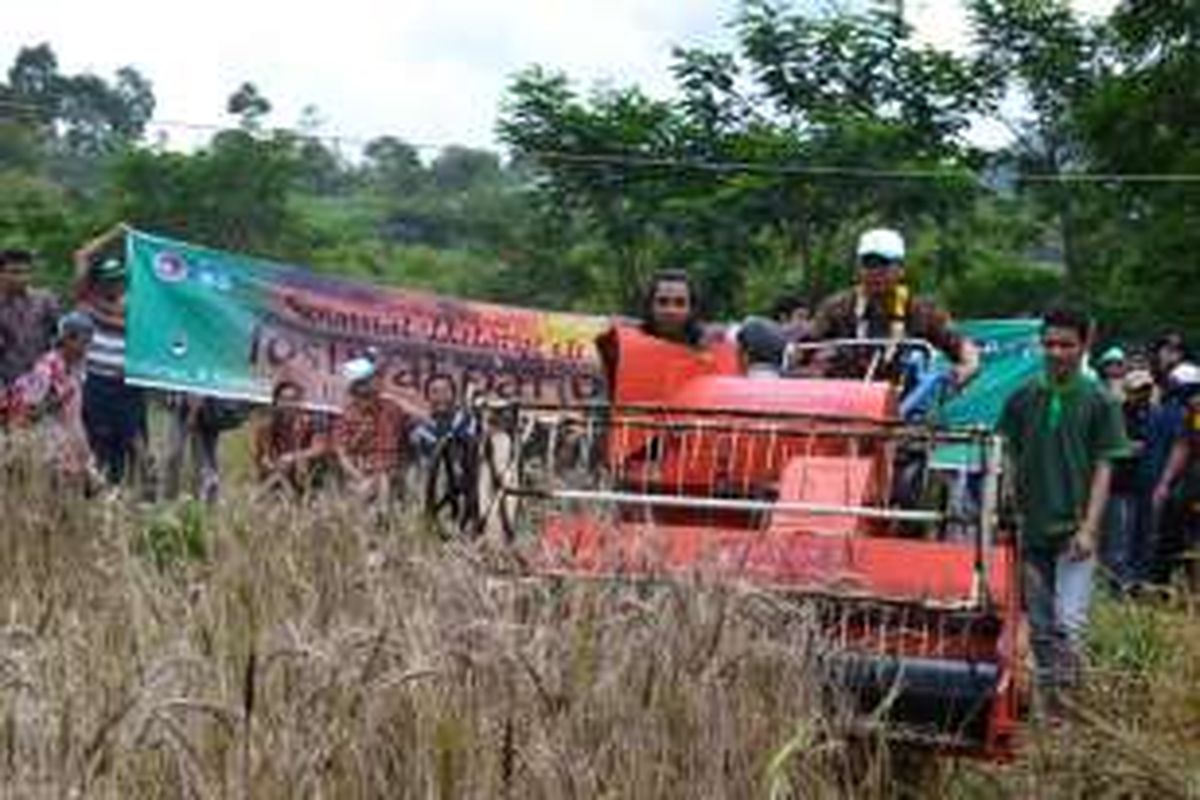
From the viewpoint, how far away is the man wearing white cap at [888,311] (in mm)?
7426

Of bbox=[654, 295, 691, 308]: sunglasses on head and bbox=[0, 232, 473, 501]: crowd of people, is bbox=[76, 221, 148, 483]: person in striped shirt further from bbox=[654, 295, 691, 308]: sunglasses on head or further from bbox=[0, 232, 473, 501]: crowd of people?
bbox=[654, 295, 691, 308]: sunglasses on head

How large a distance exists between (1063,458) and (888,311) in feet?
3.04

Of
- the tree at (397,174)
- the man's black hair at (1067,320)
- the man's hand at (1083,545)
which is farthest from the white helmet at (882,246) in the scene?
the tree at (397,174)

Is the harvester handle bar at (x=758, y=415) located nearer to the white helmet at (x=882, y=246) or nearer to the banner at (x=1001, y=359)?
the white helmet at (x=882, y=246)

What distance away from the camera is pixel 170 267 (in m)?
13.4

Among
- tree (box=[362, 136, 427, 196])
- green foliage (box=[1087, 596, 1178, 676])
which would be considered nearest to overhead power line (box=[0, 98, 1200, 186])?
green foliage (box=[1087, 596, 1178, 676])

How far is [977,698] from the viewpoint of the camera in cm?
553

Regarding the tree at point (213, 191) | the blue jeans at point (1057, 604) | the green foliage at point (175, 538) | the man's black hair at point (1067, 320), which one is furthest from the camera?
the tree at point (213, 191)

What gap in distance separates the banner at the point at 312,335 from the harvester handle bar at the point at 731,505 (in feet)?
20.5

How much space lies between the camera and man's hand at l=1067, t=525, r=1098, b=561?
7684mm

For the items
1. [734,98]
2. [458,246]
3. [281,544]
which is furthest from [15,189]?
[281,544]

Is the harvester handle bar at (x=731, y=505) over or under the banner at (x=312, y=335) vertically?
under

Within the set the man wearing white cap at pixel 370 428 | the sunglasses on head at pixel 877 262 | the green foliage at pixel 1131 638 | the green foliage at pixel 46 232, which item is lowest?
the green foliage at pixel 1131 638

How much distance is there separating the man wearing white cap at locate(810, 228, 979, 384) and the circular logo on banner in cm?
666
